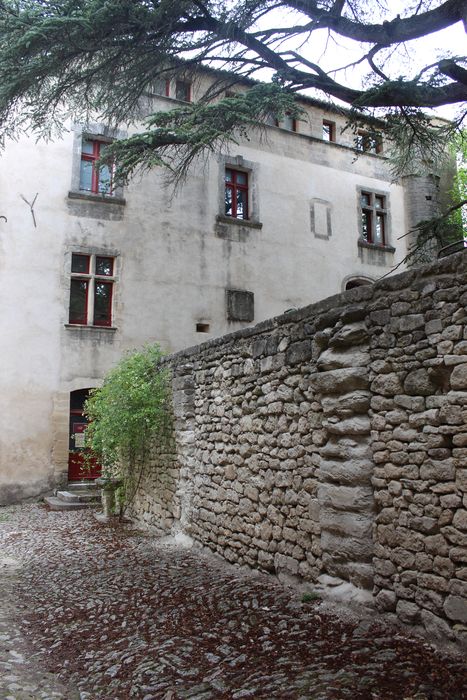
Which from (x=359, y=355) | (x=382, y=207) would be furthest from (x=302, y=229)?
(x=359, y=355)

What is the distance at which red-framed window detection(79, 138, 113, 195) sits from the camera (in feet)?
40.9

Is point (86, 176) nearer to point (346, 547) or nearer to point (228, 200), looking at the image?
point (228, 200)

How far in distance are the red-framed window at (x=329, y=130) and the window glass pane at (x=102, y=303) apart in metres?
7.91

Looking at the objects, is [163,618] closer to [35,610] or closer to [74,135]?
[35,610]

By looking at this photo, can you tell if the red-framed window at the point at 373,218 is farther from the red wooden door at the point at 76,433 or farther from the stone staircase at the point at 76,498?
the stone staircase at the point at 76,498

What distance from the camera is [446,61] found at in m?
6.16

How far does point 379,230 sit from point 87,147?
8.33 metres

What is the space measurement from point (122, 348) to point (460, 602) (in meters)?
9.79

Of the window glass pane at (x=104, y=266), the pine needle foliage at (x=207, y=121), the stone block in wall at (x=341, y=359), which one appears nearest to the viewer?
the stone block in wall at (x=341, y=359)

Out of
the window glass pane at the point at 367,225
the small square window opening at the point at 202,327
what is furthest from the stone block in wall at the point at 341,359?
the window glass pane at the point at 367,225

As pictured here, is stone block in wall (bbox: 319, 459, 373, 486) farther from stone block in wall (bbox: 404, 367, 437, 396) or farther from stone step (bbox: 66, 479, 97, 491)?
stone step (bbox: 66, 479, 97, 491)

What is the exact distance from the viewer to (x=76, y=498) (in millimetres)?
10328

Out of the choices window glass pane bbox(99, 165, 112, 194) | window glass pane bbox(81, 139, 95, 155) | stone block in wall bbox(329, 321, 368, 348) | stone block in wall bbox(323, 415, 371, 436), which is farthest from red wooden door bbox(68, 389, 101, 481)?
stone block in wall bbox(329, 321, 368, 348)

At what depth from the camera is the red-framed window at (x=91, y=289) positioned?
1207 cm
